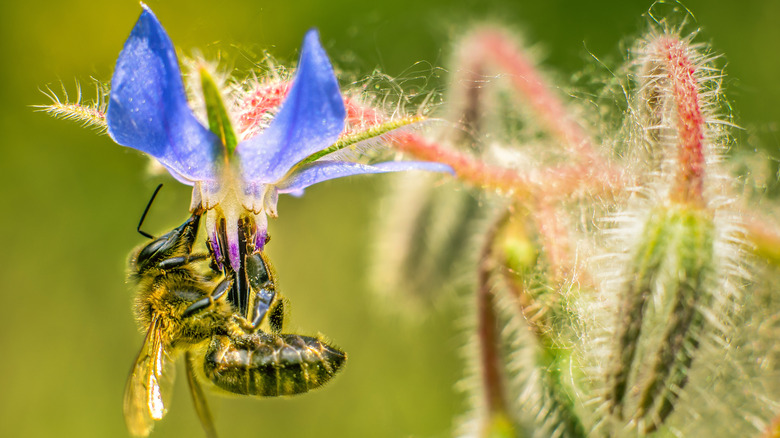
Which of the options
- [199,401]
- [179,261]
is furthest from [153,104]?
[199,401]

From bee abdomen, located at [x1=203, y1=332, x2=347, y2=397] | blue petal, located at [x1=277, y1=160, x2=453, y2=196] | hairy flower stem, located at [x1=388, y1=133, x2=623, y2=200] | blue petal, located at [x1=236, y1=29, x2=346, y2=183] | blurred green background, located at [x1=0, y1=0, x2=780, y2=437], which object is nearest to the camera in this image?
blue petal, located at [x1=236, y1=29, x2=346, y2=183]

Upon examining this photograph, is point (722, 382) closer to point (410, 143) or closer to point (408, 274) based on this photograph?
point (410, 143)

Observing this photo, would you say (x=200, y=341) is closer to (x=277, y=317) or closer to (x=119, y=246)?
(x=277, y=317)

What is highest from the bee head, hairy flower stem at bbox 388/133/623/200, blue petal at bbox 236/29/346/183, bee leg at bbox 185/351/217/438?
hairy flower stem at bbox 388/133/623/200

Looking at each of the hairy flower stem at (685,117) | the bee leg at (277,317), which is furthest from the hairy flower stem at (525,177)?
the bee leg at (277,317)

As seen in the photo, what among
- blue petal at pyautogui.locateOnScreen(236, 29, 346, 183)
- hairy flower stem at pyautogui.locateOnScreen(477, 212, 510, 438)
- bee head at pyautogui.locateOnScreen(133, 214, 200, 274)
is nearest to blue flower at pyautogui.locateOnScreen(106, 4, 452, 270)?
blue petal at pyautogui.locateOnScreen(236, 29, 346, 183)

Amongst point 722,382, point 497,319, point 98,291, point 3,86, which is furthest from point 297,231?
point 722,382

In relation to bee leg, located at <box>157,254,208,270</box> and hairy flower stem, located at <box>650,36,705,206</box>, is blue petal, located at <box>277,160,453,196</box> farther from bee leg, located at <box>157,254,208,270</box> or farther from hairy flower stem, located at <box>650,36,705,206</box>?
hairy flower stem, located at <box>650,36,705,206</box>
